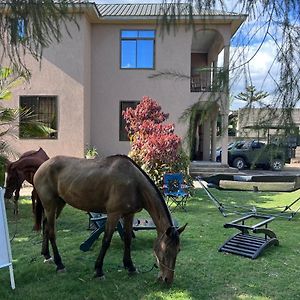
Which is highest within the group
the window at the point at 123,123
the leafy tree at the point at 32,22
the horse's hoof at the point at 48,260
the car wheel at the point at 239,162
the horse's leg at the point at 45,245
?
the leafy tree at the point at 32,22

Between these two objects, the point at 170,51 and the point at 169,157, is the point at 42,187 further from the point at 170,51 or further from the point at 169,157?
the point at 170,51

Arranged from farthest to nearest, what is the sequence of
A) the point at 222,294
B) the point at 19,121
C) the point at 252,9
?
1. the point at 19,121
2. the point at 222,294
3. the point at 252,9

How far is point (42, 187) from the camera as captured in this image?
547 centimetres

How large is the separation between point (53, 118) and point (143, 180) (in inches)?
483

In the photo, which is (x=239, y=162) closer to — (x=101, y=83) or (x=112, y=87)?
Result: (x=112, y=87)

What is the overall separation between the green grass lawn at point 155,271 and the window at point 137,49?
10.9 meters

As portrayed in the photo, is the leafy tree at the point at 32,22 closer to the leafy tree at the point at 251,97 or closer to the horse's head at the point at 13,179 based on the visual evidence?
the leafy tree at the point at 251,97

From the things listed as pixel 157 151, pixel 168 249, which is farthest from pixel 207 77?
pixel 157 151

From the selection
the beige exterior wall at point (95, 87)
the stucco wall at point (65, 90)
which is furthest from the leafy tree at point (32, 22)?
the stucco wall at point (65, 90)

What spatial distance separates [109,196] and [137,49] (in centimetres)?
1342

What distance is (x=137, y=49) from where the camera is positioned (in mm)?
17469

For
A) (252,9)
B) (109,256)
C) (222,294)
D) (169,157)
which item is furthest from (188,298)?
(169,157)

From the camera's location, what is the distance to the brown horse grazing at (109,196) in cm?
469

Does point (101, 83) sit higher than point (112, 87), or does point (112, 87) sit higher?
point (101, 83)
